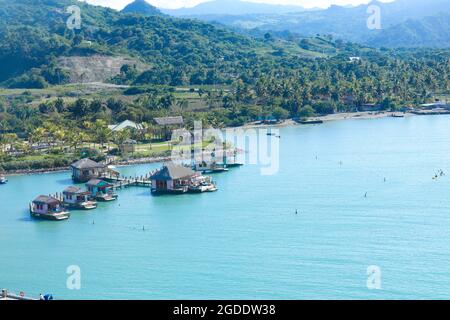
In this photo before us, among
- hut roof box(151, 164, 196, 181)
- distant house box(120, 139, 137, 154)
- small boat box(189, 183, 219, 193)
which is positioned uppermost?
distant house box(120, 139, 137, 154)

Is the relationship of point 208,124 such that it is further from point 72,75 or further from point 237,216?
point 72,75

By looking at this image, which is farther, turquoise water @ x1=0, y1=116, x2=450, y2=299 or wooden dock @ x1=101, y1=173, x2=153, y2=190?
wooden dock @ x1=101, y1=173, x2=153, y2=190

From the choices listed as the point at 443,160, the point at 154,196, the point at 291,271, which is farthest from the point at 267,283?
the point at 443,160

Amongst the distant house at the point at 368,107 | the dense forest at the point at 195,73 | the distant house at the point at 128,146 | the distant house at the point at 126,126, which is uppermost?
the dense forest at the point at 195,73

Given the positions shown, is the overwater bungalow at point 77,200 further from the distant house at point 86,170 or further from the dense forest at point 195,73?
the dense forest at point 195,73

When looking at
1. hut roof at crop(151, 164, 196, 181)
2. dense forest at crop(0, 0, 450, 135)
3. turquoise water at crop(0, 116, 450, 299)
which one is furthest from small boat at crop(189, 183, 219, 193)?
dense forest at crop(0, 0, 450, 135)

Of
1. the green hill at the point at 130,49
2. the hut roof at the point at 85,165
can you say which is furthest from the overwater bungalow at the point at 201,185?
the green hill at the point at 130,49

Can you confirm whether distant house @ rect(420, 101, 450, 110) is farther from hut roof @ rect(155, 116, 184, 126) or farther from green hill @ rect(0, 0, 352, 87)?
hut roof @ rect(155, 116, 184, 126)
